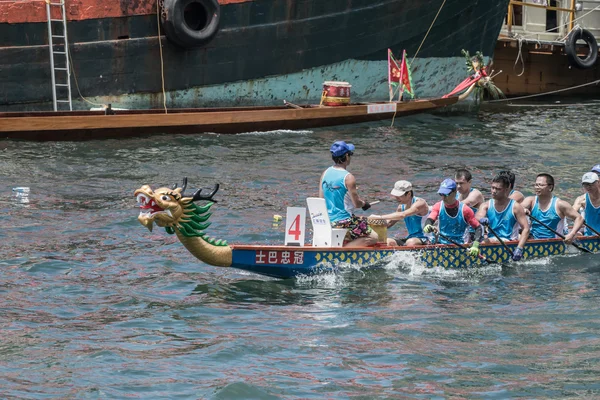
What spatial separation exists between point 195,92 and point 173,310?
1357 cm

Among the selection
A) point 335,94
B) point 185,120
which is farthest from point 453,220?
point 335,94

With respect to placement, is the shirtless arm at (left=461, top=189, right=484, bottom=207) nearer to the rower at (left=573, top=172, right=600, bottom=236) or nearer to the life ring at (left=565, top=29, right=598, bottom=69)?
the rower at (left=573, top=172, right=600, bottom=236)

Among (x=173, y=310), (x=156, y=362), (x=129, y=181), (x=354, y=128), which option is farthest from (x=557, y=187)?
(x=156, y=362)

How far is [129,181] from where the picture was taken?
63.1 ft

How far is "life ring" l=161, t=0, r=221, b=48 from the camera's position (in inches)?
942

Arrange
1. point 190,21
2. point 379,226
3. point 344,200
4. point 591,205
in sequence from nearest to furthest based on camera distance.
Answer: point 344,200 < point 379,226 < point 591,205 < point 190,21

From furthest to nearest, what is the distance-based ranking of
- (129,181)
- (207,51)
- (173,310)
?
(207,51) → (129,181) → (173,310)

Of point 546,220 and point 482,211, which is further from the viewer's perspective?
point 546,220

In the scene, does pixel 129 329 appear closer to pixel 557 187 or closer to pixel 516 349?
pixel 516 349

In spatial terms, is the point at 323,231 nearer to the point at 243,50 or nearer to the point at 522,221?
the point at 522,221

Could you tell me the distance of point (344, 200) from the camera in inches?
524

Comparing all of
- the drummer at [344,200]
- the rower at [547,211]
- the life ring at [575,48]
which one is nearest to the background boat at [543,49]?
Result: the life ring at [575,48]

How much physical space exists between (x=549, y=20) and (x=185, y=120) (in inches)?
665

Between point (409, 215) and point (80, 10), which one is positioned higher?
point (80, 10)
